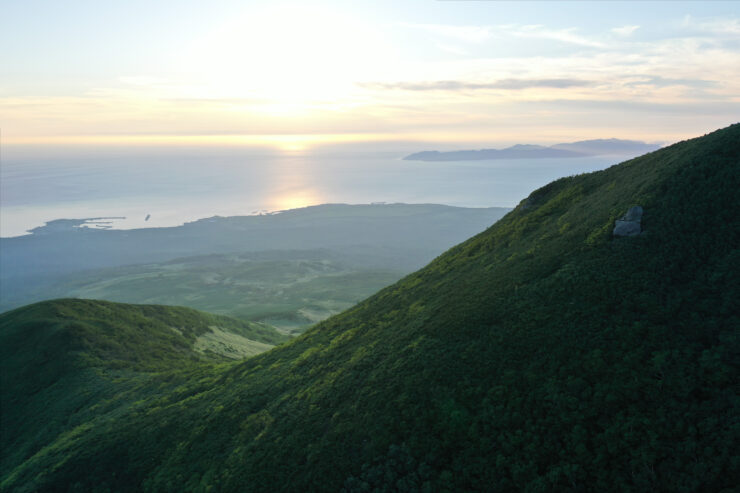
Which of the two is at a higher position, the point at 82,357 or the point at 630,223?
the point at 630,223

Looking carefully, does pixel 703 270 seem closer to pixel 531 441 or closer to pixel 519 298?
pixel 519 298

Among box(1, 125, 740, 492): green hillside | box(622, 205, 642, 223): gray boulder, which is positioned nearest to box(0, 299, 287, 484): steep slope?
box(1, 125, 740, 492): green hillside

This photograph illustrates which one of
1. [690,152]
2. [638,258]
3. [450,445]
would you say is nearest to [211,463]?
[450,445]

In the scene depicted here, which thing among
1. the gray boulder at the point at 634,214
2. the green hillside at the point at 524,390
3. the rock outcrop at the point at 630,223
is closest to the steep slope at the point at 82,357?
the green hillside at the point at 524,390

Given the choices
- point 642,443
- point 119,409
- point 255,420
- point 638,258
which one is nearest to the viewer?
point 642,443

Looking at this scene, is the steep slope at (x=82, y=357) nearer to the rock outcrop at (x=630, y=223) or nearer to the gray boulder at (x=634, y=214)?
the rock outcrop at (x=630, y=223)

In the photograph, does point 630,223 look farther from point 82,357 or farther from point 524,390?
point 82,357

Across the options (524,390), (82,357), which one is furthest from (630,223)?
(82,357)
